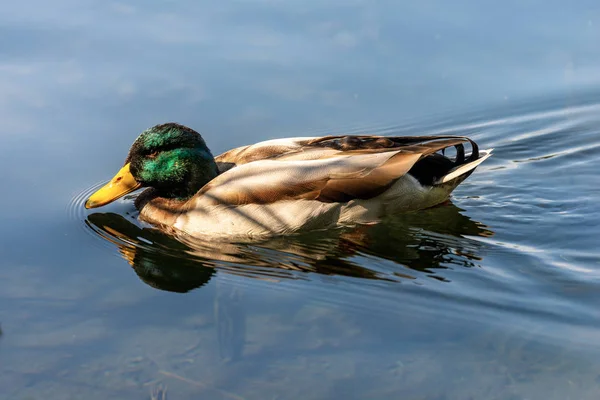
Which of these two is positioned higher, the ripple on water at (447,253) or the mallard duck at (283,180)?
the mallard duck at (283,180)

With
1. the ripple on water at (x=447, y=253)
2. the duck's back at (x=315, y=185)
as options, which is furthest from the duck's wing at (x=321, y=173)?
the ripple on water at (x=447, y=253)

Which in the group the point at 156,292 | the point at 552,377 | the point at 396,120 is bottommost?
the point at 552,377

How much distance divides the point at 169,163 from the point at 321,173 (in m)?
1.38

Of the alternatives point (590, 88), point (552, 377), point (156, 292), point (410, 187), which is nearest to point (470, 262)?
point (410, 187)

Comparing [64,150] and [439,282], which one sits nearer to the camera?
[439,282]

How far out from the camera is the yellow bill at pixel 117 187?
779 centimetres

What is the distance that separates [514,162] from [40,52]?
5575 millimetres

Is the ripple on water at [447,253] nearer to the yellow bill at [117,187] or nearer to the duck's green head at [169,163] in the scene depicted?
the yellow bill at [117,187]

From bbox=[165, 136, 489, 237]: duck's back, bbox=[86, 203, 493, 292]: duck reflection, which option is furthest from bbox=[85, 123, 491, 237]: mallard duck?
bbox=[86, 203, 493, 292]: duck reflection

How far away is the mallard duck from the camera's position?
7.29 m

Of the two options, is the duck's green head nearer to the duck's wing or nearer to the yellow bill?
the yellow bill

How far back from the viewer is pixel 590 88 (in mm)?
9766

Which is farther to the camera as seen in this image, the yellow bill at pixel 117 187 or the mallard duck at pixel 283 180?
the yellow bill at pixel 117 187

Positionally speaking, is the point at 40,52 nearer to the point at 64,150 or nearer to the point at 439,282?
the point at 64,150
